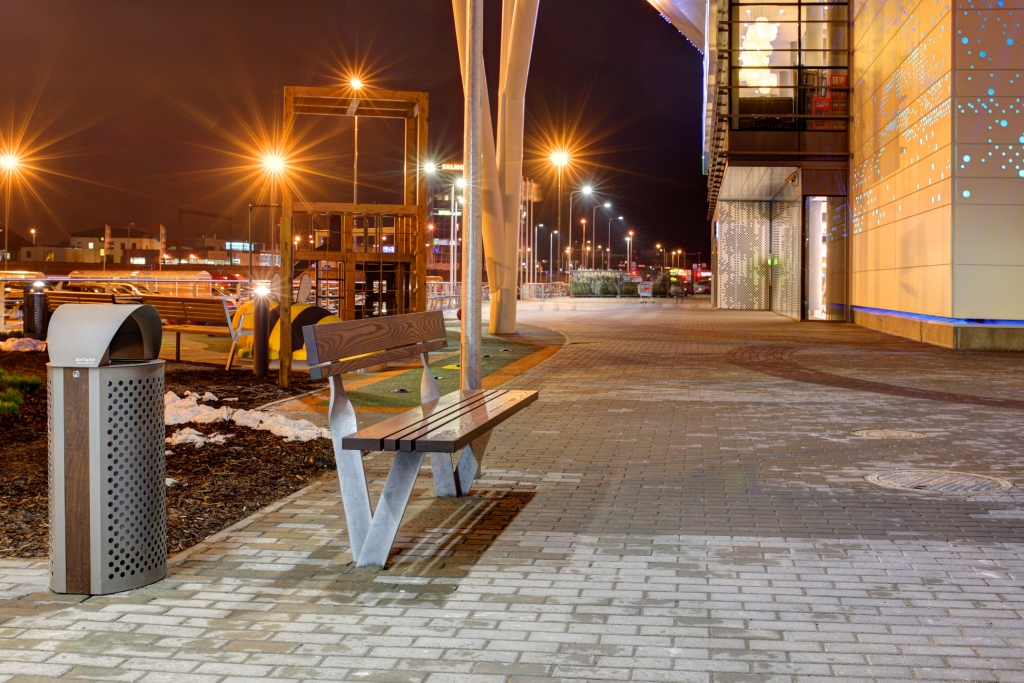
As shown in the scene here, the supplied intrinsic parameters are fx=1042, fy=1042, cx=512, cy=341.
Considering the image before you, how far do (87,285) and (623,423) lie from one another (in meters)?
29.3

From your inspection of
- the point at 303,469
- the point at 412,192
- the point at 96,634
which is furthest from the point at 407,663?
the point at 412,192

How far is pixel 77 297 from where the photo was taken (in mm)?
20406

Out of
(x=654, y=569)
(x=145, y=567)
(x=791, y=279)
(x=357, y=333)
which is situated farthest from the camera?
(x=791, y=279)

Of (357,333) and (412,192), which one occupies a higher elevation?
(412,192)

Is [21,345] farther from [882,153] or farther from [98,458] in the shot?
[882,153]

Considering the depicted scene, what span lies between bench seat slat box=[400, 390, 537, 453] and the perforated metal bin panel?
123cm

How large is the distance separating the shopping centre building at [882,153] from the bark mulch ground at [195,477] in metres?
14.8

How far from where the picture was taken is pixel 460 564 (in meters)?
5.09

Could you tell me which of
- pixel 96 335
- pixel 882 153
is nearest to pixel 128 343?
pixel 96 335

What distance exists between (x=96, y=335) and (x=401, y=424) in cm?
159

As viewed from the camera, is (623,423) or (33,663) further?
(623,423)

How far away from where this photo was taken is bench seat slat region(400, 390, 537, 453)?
491cm

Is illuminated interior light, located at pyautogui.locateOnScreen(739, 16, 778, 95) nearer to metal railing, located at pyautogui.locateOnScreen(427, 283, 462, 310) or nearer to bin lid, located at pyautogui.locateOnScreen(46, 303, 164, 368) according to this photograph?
metal railing, located at pyautogui.locateOnScreen(427, 283, 462, 310)

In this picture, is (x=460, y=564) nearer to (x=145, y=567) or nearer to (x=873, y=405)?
(x=145, y=567)
